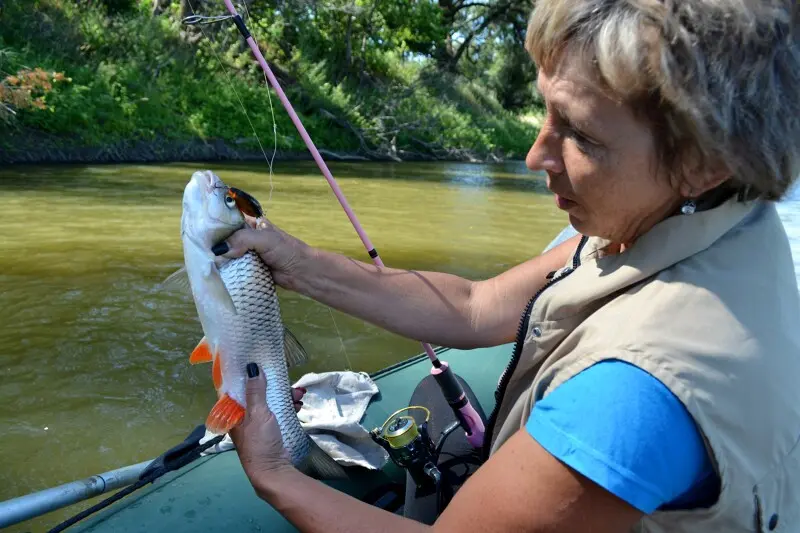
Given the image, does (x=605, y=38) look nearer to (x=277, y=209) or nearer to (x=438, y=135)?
(x=277, y=209)

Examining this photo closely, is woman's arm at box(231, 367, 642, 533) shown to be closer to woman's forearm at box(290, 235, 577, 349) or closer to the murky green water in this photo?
woman's forearm at box(290, 235, 577, 349)

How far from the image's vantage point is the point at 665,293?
1033 millimetres

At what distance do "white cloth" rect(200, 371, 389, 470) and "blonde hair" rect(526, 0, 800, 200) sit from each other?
4.73ft

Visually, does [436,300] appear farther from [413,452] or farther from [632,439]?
[632,439]

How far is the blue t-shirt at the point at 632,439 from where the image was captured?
92 centimetres

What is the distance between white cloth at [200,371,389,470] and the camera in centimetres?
216

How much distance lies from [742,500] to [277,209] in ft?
29.0

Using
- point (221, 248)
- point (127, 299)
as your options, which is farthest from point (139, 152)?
point (221, 248)

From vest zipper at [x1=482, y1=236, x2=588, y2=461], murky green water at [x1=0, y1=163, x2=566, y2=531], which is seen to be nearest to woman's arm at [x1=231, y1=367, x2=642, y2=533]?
vest zipper at [x1=482, y1=236, x2=588, y2=461]

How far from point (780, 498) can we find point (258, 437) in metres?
1.06

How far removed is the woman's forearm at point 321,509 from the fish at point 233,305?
0.77 ft

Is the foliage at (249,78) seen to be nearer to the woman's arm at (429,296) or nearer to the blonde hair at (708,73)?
the woman's arm at (429,296)

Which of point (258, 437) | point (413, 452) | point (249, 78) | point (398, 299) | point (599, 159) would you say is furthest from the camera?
point (249, 78)

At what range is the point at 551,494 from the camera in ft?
3.20
